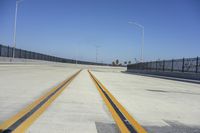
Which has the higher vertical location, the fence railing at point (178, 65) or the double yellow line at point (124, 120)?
the fence railing at point (178, 65)

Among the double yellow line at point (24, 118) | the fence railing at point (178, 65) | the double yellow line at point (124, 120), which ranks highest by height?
the fence railing at point (178, 65)

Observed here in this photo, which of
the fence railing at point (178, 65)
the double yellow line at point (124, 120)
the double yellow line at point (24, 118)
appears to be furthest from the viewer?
the fence railing at point (178, 65)

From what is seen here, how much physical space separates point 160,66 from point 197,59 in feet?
43.2

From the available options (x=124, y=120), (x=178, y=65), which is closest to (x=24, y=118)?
(x=124, y=120)

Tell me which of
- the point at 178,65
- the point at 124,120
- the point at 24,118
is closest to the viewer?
the point at 24,118

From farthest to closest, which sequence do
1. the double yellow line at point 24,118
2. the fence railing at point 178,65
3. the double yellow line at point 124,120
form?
1. the fence railing at point 178,65
2. the double yellow line at point 124,120
3. the double yellow line at point 24,118

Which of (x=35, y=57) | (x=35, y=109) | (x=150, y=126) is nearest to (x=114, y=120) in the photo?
(x=150, y=126)

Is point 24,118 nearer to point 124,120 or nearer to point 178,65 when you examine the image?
point 124,120

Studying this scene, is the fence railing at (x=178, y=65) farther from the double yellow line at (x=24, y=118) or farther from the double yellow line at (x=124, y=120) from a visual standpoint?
the double yellow line at (x=24, y=118)

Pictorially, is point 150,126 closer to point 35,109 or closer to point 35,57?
point 35,109

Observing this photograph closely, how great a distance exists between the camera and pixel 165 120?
313 inches

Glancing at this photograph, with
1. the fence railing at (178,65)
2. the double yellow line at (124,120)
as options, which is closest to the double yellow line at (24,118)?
the double yellow line at (124,120)

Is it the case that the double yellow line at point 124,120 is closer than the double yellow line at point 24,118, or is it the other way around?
the double yellow line at point 24,118

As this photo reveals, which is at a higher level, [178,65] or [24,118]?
[178,65]
